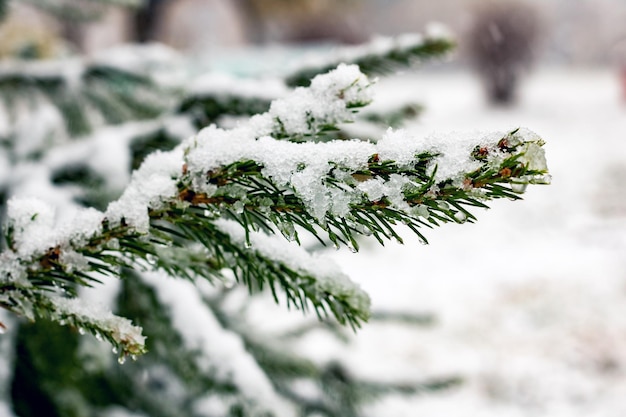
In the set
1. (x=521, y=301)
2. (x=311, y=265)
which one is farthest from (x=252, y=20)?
(x=311, y=265)

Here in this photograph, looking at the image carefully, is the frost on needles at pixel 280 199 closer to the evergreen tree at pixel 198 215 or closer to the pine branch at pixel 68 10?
the evergreen tree at pixel 198 215

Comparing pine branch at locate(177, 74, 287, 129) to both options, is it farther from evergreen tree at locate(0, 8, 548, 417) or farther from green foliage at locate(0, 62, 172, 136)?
green foliage at locate(0, 62, 172, 136)

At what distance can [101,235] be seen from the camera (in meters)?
0.53

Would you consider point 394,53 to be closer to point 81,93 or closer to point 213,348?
point 213,348

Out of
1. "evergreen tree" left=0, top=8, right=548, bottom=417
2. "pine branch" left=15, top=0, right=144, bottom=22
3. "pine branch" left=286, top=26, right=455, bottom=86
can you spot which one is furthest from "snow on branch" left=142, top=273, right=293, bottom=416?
"pine branch" left=15, top=0, right=144, bottom=22

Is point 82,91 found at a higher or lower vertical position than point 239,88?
higher

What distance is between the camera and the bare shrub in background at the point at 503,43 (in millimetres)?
11797

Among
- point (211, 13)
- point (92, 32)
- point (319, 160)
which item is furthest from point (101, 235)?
point (211, 13)

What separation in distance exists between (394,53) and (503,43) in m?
11.7

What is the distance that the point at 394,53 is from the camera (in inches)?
45.1

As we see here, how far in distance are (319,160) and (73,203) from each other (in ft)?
2.32

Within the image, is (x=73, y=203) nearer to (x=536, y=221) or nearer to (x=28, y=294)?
(x=28, y=294)

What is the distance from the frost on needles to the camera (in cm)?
45

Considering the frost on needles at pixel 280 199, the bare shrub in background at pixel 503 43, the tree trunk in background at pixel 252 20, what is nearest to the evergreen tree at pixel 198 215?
the frost on needles at pixel 280 199
